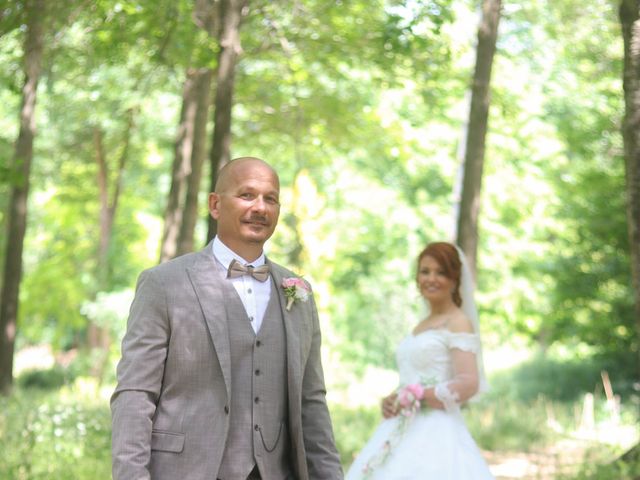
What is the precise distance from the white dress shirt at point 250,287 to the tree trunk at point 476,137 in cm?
948

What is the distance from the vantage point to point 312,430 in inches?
157

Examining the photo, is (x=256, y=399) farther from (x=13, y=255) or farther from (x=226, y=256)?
(x=13, y=255)

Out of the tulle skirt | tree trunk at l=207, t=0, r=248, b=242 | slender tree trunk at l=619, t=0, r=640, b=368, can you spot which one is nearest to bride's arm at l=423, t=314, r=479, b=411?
the tulle skirt

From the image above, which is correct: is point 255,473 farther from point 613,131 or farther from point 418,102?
point 418,102

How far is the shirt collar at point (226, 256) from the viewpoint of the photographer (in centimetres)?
391

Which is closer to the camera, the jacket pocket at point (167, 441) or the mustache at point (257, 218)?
the jacket pocket at point (167, 441)

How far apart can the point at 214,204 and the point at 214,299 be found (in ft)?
1.35

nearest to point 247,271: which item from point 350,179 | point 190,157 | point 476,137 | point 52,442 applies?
point 52,442

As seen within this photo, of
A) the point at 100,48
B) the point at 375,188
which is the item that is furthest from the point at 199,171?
the point at 375,188

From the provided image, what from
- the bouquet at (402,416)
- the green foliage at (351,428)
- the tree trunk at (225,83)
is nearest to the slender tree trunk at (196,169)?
the tree trunk at (225,83)

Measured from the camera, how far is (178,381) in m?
3.64

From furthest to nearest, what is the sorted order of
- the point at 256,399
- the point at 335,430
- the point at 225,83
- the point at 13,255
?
the point at 13,255 → the point at 335,430 → the point at 225,83 → the point at 256,399

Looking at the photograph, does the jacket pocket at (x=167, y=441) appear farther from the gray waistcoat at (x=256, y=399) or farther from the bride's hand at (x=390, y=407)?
the bride's hand at (x=390, y=407)

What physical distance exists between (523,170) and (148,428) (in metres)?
25.2
